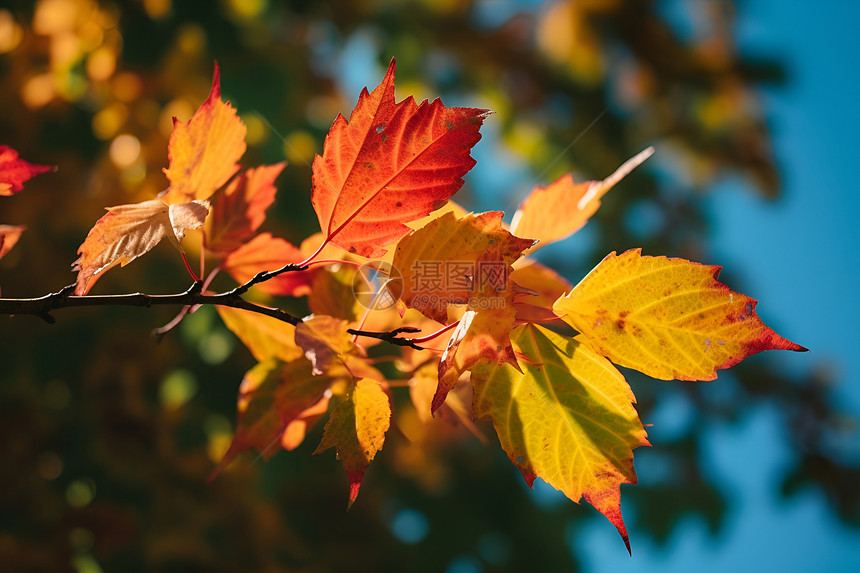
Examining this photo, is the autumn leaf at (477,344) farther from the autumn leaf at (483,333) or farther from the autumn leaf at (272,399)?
the autumn leaf at (272,399)

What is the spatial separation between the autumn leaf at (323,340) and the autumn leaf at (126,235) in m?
0.05

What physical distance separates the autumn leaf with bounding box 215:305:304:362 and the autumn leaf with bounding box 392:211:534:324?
0.34 ft

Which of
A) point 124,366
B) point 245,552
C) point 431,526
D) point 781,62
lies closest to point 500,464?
point 431,526

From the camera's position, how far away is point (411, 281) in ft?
0.60

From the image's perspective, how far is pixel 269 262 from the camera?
26 centimetres

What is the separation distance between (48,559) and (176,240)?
67 centimetres

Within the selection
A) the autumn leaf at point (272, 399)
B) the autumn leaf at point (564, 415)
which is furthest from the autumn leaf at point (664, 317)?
the autumn leaf at point (272, 399)

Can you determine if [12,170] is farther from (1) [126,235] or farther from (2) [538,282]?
(2) [538,282]

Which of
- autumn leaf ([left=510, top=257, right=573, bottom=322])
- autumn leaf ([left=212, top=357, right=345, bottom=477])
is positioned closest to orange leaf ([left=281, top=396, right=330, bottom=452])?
autumn leaf ([left=212, top=357, right=345, bottom=477])

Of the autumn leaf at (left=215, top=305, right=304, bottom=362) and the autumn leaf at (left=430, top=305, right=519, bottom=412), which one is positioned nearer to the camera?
the autumn leaf at (left=430, top=305, right=519, bottom=412)

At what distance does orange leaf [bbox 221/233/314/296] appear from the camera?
0.26 meters

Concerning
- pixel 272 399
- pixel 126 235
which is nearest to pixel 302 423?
pixel 272 399

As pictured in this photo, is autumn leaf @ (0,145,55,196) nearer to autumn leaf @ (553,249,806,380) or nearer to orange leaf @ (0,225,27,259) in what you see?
orange leaf @ (0,225,27,259)

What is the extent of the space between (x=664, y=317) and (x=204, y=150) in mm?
188
